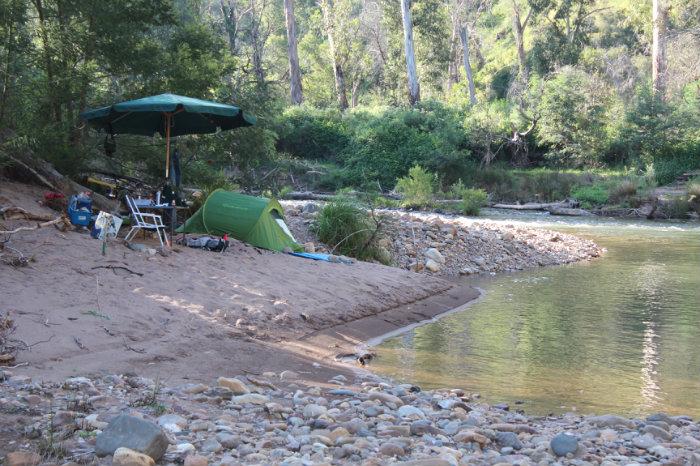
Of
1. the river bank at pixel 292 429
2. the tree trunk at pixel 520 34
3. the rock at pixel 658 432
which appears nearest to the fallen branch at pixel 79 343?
the river bank at pixel 292 429

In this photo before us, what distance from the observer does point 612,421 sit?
627 centimetres

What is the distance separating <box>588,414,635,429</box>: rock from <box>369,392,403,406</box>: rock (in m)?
1.62

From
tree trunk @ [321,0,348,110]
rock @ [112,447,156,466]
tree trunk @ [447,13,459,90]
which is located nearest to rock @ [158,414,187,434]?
rock @ [112,447,156,466]

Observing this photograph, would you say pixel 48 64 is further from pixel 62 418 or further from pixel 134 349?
pixel 62 418

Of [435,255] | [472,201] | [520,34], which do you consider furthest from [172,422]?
[520,34]

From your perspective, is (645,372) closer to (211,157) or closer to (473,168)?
(211,157)

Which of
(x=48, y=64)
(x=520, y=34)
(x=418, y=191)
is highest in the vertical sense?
(x=520, y=34)

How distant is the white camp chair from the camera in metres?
11.4

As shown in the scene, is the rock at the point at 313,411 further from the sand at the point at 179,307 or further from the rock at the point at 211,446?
the sand at the point at 179,307

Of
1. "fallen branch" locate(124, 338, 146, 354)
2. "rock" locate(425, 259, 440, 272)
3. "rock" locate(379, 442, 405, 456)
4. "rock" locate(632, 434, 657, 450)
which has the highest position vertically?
"fallen branch" locate(124, 338, 146, 354)

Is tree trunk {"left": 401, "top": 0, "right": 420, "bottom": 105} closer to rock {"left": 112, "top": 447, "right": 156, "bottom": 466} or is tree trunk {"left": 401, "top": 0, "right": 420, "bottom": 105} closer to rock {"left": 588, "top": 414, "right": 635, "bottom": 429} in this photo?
rock {"left": 588, "top": 414, "right": 635, "bottom": 429}

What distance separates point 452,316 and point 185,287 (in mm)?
4321

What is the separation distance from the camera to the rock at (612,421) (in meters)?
6.20

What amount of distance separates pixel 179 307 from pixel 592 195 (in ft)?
86.4
